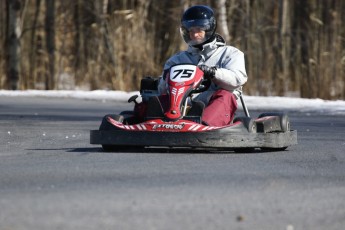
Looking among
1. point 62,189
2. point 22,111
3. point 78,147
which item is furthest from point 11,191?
point 22,111

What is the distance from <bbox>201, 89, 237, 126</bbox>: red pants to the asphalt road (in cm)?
32

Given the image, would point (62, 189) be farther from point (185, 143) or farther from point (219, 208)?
point (185, 143)

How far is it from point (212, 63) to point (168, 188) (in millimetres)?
4136

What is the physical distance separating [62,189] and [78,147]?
4.26 m

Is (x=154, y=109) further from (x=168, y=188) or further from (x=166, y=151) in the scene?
(x=168, y=188)

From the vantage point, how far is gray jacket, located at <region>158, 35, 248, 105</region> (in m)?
11.3

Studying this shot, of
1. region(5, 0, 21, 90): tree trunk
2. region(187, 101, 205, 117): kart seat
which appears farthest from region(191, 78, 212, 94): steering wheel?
region(5, 0, 21, 90): tree trunk

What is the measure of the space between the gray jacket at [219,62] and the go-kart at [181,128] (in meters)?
0.15

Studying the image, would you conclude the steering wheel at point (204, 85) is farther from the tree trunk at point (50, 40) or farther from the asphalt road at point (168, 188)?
the tree trunk at point (50, 40)

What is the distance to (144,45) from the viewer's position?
86.4 ft

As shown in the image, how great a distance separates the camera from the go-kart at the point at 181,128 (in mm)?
10609

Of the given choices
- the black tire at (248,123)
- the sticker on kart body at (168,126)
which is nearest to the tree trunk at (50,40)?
the black tire at (248,123)

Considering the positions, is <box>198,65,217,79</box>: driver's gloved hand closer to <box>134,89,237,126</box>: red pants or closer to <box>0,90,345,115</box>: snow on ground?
<box>134,89,237,126</box>: red pants

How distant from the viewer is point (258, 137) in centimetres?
1091
